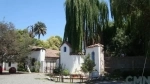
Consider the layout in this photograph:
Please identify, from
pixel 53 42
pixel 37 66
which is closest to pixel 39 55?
pixel 37 66

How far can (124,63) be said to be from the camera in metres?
32.2

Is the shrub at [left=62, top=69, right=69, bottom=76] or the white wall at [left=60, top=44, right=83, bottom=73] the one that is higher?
the white wall at [left=60, top=44, right=83, bottom=73]

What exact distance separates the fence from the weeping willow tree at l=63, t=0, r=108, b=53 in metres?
5.48

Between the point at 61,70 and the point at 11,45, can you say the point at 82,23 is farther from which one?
the point at 11,45

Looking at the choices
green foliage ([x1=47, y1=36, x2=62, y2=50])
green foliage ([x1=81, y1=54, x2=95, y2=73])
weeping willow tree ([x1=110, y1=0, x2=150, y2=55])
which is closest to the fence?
green foliage ([x1=81, y1=54, x2=95, y2=73])

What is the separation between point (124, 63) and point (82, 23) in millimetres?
8761

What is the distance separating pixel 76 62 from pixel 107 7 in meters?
9.88

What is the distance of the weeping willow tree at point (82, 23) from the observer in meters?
36.7

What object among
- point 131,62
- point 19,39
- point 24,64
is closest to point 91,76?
point 131,62

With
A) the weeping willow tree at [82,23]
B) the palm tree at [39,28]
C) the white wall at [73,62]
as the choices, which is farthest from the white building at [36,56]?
the palm tree at [39,28]

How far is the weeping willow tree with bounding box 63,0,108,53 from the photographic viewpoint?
120ft

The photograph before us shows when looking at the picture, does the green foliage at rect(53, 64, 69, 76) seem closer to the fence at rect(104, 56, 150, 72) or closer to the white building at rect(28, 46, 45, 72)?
the fence at rect(104, 56, 150, 72)

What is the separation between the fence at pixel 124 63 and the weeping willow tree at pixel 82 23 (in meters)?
5.48

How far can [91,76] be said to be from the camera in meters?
31.6
